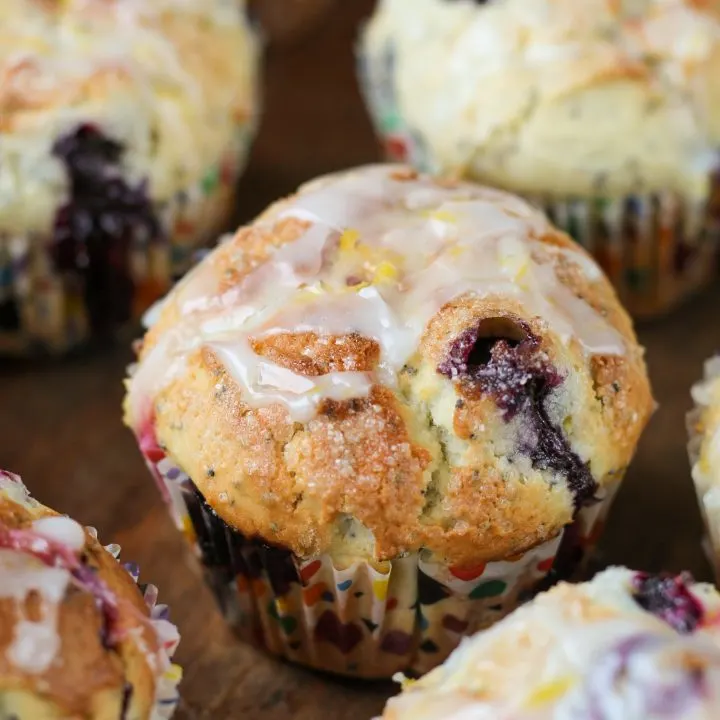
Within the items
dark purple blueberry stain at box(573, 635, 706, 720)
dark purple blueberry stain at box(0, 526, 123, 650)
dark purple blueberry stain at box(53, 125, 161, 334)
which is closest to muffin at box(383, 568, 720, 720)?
dark purple blueberry stain at box(573, 635, 706, 720)

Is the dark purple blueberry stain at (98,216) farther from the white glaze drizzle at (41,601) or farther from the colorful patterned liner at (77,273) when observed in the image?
the white glaze drizzle at (41,601)

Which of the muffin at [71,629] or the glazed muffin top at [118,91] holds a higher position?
the glazed muffin top at [118,91]

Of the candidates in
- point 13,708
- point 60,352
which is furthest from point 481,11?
point 13,708

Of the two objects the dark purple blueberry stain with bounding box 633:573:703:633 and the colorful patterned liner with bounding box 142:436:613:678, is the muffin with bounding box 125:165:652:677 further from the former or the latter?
the dark purple blueberry stain with bounding box 633:573:703:633

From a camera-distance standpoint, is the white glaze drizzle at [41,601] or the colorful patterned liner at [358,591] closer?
the white glaze drizzle at [41,601]

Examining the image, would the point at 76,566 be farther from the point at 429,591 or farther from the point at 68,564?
the point at 429,591

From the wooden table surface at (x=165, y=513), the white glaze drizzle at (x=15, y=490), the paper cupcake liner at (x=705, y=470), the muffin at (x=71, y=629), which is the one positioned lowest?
the wooden table surface at (x=165, y=513)

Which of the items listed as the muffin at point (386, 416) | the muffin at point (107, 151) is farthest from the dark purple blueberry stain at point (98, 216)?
the muffin at point (386, 416)
